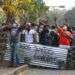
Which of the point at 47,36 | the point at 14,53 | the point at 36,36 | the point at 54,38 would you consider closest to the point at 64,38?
the point at 54,38

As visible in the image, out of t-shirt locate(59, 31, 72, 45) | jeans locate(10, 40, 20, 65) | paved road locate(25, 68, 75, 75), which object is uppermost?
t-shirt locate(59, 31, 72, 45)

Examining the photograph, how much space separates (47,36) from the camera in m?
21.0

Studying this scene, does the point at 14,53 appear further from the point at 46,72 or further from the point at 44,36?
the point at 44,36

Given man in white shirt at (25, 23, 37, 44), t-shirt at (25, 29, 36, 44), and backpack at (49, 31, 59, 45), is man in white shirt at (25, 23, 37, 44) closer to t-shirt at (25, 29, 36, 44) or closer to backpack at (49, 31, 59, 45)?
t-shirt at (25, 29, 36, 44)

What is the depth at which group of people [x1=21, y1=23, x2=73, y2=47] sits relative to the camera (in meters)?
19.6

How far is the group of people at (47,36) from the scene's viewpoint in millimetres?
19562

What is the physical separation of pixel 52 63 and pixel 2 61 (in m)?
1.98

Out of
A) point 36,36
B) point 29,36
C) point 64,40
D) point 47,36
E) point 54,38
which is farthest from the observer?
point 47,36

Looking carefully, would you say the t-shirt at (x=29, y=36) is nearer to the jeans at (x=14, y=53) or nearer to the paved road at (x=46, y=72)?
the jeans at (x=14, y=53)

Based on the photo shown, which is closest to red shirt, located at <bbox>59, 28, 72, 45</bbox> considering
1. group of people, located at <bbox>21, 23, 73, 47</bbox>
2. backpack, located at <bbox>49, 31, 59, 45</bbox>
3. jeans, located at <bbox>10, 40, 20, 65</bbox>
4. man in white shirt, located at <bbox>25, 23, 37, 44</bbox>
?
group of people, located at <bbox>21, 23, 73, 47</bbox>

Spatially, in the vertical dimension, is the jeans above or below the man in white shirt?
below

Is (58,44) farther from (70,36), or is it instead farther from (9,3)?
(9,3)

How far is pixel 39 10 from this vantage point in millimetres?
63344

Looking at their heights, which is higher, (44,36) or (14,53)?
(44,36)
